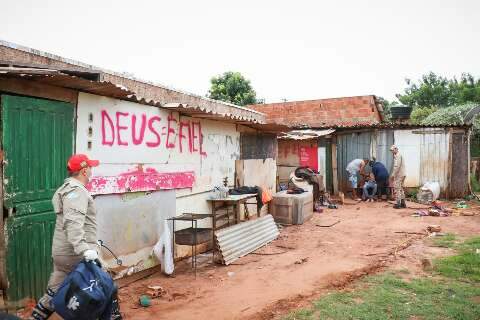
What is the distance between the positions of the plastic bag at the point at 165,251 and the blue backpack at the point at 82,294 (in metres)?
2.97

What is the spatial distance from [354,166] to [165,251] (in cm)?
1100

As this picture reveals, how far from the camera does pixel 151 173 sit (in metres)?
6.77

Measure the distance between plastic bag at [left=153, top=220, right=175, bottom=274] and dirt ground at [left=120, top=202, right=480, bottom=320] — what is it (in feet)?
0.61

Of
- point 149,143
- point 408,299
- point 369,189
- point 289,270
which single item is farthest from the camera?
point 369,189

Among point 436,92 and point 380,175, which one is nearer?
point 380,175

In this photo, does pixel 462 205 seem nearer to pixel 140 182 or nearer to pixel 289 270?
pixel 289 270

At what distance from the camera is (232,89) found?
2838cm

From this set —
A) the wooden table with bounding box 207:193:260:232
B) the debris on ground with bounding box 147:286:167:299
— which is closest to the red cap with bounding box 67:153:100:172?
the debris on ground with bounding box 147:286:167:299

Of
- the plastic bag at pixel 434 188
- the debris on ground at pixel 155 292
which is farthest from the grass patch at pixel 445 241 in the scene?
the debris on ground at pixel 155 292

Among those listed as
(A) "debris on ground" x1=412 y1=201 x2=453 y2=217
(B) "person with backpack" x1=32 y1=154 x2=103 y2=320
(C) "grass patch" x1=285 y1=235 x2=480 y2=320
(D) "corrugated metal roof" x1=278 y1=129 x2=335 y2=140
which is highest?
(D) "corrugated metal roof" x1=278 y1=129 x2=335 y2=140

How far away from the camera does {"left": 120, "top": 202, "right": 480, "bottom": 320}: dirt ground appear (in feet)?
17.2

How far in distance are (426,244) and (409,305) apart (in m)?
3.90

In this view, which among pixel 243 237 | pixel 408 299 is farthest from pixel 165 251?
pixel 408 299

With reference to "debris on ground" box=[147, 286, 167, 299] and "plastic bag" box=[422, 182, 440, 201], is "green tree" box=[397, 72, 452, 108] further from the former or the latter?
"debris on ground" box=[147, 286, 167, 299]
